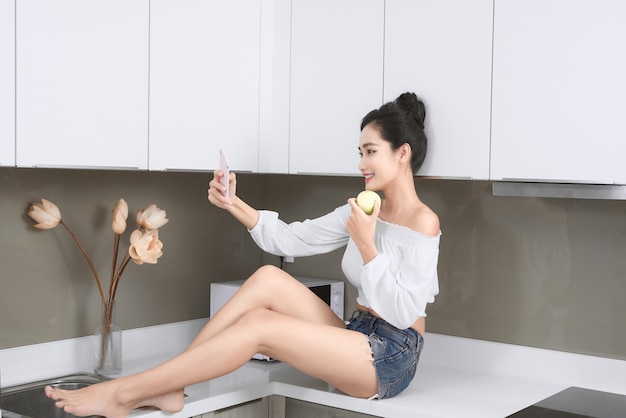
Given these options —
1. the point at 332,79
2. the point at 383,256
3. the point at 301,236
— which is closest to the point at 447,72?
the point at 332,79

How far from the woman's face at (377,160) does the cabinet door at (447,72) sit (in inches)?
4.0

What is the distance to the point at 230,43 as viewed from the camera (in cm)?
266

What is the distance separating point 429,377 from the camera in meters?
2.64

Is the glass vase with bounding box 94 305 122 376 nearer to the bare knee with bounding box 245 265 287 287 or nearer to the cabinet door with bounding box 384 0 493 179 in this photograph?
the bare knee with bounding box 245 265 287 287

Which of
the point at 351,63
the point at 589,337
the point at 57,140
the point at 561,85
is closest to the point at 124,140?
the point at 57,140

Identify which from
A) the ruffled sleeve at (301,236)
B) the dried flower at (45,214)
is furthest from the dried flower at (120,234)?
the ruffled sleeve at (301,236)

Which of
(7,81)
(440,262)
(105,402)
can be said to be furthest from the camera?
(440,262)

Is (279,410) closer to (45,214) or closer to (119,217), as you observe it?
(119,217)

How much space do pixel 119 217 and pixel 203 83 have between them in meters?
0.51

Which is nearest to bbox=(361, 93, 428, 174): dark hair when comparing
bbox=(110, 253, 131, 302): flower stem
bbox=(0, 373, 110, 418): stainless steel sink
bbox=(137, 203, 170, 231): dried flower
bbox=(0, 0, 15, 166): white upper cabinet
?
bbox=(137, 203, 170, 231): dried flower

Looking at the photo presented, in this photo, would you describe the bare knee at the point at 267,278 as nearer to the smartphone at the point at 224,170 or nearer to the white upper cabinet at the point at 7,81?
the smartphone at the point at 224,170

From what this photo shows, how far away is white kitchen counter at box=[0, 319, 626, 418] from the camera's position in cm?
231

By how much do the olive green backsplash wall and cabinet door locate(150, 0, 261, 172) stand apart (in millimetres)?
373

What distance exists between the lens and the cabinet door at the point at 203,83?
95.6 inches
